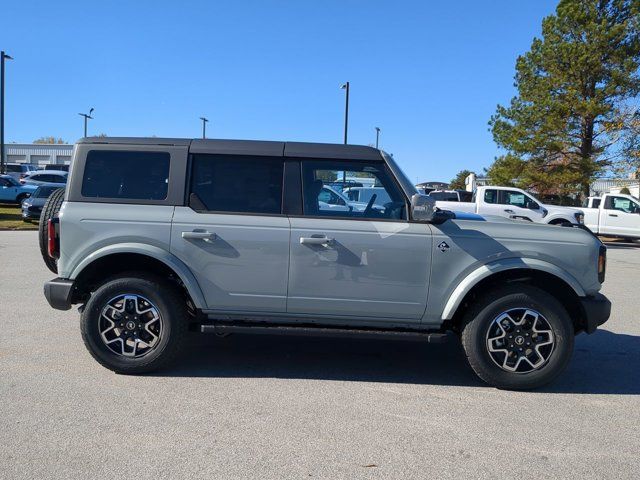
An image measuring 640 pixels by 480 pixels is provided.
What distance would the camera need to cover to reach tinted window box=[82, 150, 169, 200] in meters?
4.88

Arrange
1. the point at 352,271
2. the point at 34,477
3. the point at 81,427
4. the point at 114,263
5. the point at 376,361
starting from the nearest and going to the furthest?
the point at 34,477 → the point at 81,427 → the point at 352,271 → the point at 114,263 → the point at 376,361

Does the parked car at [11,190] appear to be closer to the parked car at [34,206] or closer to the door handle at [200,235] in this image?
the parked car at [34,206]

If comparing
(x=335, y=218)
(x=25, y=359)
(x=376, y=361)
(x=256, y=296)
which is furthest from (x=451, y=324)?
(x=25, y=359)

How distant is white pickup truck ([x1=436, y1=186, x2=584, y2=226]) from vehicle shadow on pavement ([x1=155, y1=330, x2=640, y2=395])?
13660 mm

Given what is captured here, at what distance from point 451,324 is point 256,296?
5.70 feet

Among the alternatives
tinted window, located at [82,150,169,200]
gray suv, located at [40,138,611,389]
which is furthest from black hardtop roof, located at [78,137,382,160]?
tinted window, located at [82,150,169,200]

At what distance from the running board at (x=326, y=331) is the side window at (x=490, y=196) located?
56.4ft

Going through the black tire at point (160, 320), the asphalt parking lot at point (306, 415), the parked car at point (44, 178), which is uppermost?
the parked car at point (44, 178)

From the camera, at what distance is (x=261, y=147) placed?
4.89m

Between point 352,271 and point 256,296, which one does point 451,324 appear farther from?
point 256,296

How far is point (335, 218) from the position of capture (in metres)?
4.76

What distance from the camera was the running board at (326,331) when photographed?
4.68m

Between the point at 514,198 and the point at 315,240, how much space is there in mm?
17886

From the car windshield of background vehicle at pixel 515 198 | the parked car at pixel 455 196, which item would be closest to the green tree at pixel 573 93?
the parked car at pixel 455 196
